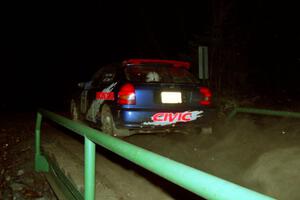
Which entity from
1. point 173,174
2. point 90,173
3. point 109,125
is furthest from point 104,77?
point 173,174

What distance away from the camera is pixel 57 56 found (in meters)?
42.2

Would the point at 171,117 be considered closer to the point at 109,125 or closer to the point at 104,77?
the point at 109,125

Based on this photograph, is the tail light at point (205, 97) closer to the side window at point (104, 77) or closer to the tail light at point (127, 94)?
the tail light at point (127, 94)

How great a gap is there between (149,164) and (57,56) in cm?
4226

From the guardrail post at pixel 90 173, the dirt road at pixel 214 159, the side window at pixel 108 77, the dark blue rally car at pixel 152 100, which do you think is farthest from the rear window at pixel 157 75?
the guardrail post at pixel 90 173

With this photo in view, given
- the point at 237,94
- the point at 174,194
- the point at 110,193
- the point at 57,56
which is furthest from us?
the point at 57,56

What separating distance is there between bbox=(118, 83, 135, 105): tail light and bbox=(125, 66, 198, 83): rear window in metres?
0.19

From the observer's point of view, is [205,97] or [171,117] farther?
[205,97]

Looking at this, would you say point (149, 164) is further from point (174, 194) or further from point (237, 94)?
point (237, 94)

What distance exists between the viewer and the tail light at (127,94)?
236 inches

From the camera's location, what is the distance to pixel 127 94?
6.01 meters

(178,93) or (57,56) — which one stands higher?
(57,56)

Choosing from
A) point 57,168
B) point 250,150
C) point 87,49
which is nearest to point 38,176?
point 57,168

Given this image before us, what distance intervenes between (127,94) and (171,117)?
887mm
